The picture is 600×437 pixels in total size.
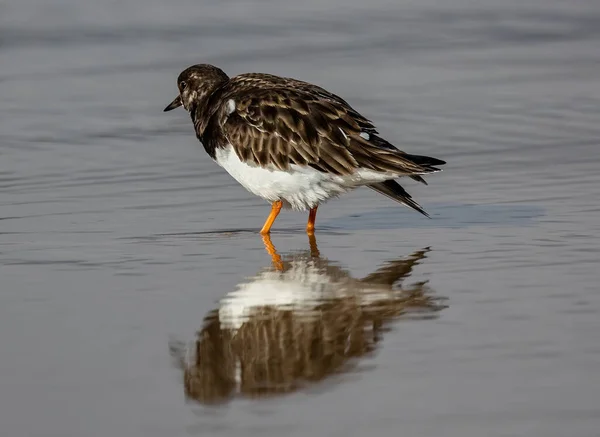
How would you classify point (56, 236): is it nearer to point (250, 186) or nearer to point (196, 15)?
point (250, 186)

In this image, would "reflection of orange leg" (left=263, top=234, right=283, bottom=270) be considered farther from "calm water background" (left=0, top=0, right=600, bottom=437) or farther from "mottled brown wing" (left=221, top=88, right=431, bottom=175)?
"mottled brown wing" (left=221, top=88, right=431, bottom=175)

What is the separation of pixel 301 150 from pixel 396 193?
717 millimetres

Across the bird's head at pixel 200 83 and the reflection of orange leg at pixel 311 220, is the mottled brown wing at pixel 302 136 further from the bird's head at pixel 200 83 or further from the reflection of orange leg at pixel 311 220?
the bird's head at pixel 200 83

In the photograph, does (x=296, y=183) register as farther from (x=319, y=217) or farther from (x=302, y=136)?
(x=319, y=217)

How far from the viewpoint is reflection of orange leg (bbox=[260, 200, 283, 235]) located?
8578 mm

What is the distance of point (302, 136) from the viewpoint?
27.9 ft

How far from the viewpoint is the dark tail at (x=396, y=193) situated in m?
8.55

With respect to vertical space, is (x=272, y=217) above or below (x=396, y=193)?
below

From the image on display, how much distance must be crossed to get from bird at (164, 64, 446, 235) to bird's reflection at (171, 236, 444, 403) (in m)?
0.81

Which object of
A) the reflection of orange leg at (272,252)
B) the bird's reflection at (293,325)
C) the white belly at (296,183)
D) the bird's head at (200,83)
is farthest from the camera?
the bird's head at (200,83)

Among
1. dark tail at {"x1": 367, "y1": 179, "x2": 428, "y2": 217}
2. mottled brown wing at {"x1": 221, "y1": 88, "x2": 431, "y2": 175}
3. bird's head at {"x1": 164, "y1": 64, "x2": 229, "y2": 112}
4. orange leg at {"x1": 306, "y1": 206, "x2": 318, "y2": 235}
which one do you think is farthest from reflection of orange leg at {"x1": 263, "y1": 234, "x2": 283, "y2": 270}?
bird's head at {"x1": 164, "y1": 64, "x2": 229, "y2": 112}

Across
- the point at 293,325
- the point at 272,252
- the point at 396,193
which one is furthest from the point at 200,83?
the point at 293,325

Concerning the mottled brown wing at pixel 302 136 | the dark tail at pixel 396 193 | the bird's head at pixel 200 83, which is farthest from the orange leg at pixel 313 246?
the bird's head at pixel 200 83

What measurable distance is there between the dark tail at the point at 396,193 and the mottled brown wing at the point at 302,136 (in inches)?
12.5
